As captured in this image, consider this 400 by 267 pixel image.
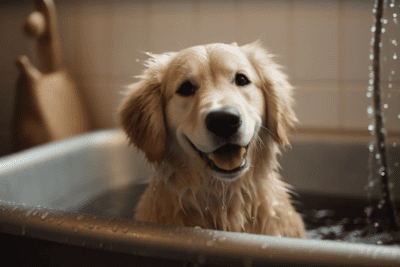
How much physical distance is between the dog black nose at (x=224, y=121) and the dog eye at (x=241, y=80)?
0.24m

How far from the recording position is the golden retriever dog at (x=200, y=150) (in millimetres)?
1245

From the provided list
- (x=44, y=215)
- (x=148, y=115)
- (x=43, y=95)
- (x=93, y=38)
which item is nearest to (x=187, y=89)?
(x=148, y=115)

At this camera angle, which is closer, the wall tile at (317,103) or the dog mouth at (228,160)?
the dog mouth at (228,160)

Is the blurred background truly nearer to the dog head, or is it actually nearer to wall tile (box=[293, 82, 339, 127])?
wall tile (box=[293, 82, 339, 127])

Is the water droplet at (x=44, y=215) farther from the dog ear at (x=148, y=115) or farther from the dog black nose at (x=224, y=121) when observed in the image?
the dog black nose at (x=224, y=121)

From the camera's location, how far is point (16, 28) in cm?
306

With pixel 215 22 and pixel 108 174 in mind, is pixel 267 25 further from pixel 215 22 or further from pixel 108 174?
pixel 108 174

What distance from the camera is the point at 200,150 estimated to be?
1.16 meters

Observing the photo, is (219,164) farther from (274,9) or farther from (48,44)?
(48,44)

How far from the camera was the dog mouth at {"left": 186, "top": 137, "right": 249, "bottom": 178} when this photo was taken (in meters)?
1.11

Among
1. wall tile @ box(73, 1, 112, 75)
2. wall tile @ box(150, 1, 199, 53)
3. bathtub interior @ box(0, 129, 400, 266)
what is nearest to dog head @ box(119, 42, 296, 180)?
bathtub interior @ box(0, 129, 400, 266)

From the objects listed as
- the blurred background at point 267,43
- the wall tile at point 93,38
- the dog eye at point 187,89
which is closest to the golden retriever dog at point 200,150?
the dog eye at point 187,89

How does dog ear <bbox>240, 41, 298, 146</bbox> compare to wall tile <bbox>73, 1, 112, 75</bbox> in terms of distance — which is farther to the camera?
wall tile <bbox>73, 1, 112, 75</bbox>

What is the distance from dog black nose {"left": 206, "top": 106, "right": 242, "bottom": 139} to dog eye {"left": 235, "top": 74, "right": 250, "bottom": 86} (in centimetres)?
24
